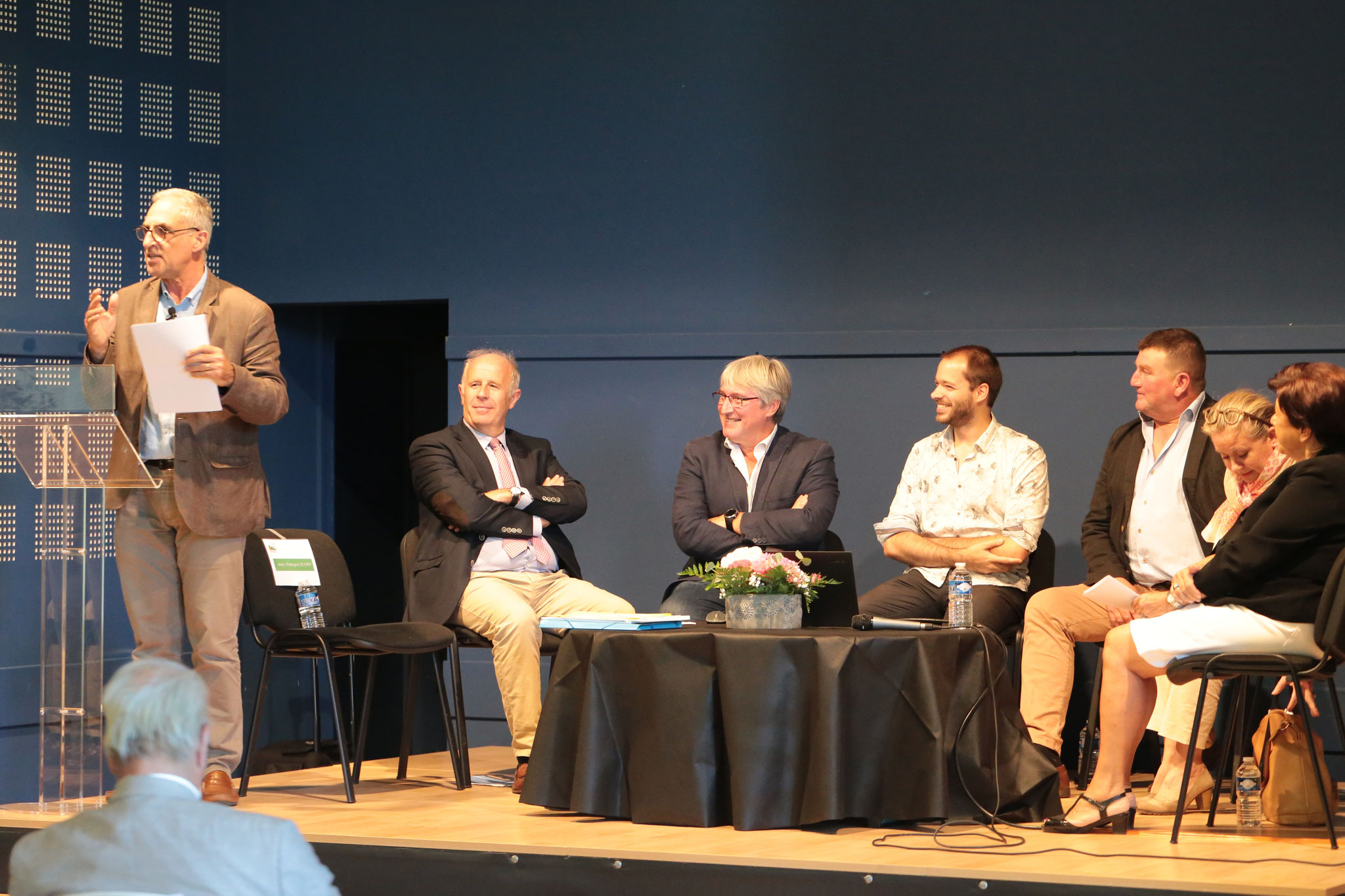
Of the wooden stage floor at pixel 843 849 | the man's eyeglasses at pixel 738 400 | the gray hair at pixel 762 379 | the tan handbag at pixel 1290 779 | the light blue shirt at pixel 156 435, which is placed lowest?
the wooden stage floor at pixel 843 849

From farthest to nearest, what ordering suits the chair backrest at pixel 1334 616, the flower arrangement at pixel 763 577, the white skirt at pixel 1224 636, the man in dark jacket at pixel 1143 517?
the man in dark jacket at pixel 1143 517 → the flower arrangement at pixel 763 577 → the white skirt at pixel 1224 636 → the chair backrest at pixel 1334 616

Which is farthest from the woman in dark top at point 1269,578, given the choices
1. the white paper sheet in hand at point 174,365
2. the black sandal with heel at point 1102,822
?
the white paper sheet in hand at point 174,365

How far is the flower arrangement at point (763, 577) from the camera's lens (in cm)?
412

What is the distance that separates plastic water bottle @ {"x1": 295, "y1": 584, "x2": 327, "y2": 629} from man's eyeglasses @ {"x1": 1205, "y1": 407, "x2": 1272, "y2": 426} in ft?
9.60

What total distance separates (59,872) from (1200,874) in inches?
101

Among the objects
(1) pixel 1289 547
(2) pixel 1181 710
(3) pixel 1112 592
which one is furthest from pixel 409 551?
(1) pixel 1289 547

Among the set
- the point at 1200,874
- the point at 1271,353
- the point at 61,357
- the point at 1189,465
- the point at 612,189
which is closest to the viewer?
the point at 1200,874

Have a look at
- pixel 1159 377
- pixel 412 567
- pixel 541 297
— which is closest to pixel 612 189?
pixel 541 297

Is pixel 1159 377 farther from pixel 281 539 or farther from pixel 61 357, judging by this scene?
pixel 61 357

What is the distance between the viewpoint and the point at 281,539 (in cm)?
501

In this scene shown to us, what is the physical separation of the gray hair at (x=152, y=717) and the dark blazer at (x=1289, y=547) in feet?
9.71

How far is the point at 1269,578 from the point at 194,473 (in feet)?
9.99

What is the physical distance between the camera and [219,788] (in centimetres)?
435

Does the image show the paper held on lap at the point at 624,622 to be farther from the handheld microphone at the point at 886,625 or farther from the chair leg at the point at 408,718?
the chair leg at the point at 408,718
